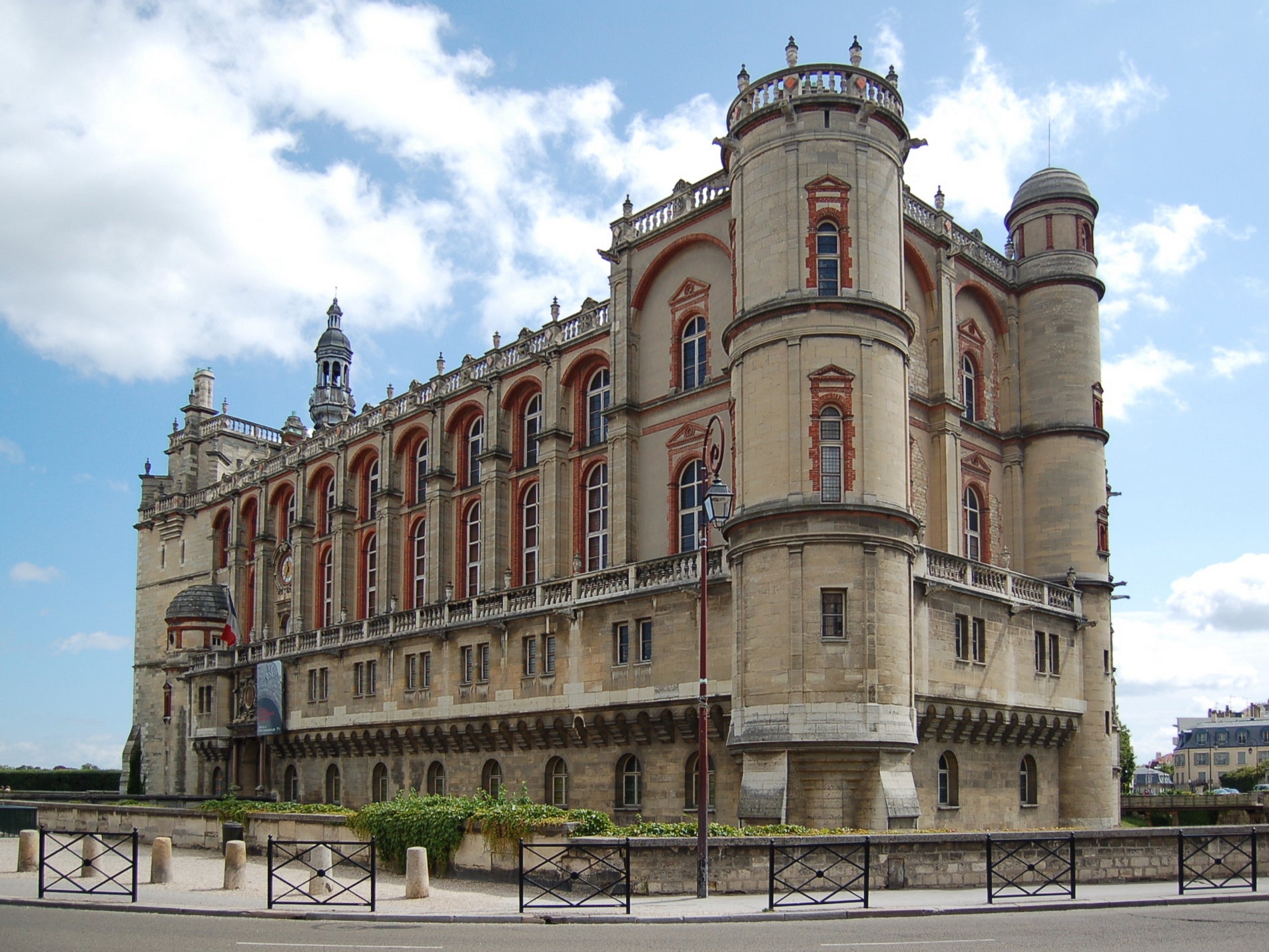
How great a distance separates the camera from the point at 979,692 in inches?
1489

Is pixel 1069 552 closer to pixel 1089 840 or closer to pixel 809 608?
pixel 809 608

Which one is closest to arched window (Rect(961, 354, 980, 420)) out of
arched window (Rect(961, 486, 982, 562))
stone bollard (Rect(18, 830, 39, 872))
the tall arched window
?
arched window (Rect(961, 486, 982, 562))

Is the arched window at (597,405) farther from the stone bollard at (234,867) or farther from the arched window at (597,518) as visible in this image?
the stone bollard at (234,867)

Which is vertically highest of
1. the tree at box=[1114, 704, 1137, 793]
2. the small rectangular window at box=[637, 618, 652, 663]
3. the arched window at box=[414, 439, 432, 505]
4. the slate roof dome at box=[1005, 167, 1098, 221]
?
the slate roof dome at box=[1005, 167, 1098, 221]

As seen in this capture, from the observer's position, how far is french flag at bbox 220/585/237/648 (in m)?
67.5

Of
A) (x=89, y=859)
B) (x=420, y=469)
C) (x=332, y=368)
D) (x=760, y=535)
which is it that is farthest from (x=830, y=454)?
(x=332, y=368)

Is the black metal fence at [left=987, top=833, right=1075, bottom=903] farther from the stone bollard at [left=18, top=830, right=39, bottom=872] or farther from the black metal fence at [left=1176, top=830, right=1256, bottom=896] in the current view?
the stone bollard at [left=18, top=830, right=39, bottom=872]

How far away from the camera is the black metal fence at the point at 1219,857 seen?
2458 cm

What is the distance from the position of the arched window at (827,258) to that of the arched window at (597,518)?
48.4 ft

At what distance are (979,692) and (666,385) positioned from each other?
48.1ft

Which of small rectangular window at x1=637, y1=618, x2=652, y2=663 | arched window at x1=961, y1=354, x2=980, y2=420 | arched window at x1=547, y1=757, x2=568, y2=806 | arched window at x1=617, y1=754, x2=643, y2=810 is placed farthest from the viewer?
arched window at x1=961, y1=354, x2=980, y2=420

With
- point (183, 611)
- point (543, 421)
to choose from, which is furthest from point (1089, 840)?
point (183, 611)

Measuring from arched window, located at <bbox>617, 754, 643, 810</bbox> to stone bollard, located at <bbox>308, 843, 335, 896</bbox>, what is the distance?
15524 millimetres

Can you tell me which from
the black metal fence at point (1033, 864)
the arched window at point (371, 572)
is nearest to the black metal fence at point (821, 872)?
the black metal fence at point (1033, 864)
